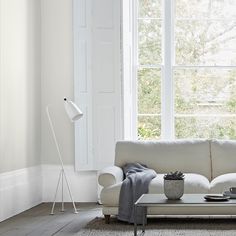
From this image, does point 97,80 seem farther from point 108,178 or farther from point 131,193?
point 131,193

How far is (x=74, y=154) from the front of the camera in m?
7.82

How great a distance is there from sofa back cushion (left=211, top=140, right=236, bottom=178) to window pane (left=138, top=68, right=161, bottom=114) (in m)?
1.78

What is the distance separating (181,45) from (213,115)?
3.29ft

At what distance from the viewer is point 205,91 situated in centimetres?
810

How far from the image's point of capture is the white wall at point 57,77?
25.8ft

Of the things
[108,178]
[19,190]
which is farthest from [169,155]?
[19,190]

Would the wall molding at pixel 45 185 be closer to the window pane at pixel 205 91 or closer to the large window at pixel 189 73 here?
the large window at pixel 189 73

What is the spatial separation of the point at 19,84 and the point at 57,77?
3.22 feet

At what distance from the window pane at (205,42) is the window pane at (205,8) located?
0.08m

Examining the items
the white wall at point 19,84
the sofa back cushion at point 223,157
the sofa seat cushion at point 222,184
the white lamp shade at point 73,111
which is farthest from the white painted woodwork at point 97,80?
the sofa seat cushion at point 222,184

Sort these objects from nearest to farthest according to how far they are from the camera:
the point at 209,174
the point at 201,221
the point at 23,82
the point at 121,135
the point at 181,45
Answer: the point at 201,221 < the point at 209,174 < the point at 23,82 < the point at 121,135 < the point at 181,45

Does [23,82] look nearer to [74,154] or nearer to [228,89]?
[74,154]

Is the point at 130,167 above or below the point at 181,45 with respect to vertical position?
below

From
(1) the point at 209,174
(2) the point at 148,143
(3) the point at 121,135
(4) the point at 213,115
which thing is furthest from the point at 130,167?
(4) the point at 213,115
